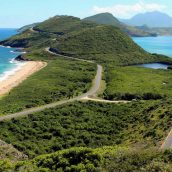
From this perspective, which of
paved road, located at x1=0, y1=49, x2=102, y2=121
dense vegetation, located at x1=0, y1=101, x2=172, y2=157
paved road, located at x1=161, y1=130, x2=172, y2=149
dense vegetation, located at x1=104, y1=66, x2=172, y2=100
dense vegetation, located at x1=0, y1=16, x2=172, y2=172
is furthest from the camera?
dense vegetation, located at x1=104, y1=66, x2=172, y2=100

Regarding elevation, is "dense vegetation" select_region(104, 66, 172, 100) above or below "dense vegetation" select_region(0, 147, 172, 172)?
below

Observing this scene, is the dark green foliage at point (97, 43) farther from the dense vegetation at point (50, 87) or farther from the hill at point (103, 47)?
the dense vegetation at point (50, 87)

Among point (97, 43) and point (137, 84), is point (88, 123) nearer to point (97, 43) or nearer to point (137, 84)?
point (137, 84)

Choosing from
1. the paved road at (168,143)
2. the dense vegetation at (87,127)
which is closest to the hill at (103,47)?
the dense vegetation at (87,127)

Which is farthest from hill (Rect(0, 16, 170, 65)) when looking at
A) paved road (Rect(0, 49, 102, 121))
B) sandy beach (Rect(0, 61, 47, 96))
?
paved road (Rect(0, 49, 102, 121))

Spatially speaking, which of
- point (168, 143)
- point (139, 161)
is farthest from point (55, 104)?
point (139, 161)

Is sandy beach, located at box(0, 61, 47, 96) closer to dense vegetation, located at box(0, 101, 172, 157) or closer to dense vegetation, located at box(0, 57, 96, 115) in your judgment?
dense vegetation, located at box(0, 57, 96, 115)


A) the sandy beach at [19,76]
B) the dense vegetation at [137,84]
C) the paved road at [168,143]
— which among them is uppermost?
the paved road at [168,143]
